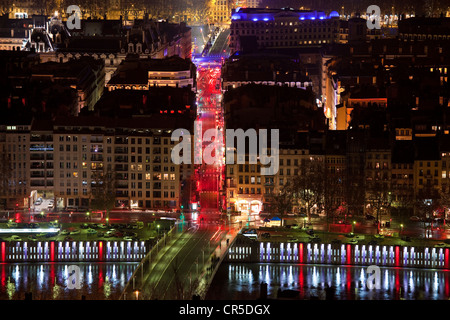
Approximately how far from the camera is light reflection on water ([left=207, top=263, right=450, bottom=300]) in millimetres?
56312

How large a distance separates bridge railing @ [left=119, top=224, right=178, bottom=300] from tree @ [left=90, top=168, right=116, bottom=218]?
385 centimetres

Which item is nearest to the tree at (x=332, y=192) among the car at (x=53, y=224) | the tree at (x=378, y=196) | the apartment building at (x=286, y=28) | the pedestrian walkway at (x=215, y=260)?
the tree at (x=378, y=196)

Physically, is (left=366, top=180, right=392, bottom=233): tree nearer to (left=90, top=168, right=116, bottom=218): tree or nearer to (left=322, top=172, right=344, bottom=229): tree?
(left=322, top=172, right=344, bottom=229): tree

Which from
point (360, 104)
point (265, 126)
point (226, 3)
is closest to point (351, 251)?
point (265, 126)

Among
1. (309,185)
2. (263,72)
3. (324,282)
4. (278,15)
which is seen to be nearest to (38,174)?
(309,185)

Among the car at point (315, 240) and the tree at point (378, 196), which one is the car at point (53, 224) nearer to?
the car at point (315, 240)

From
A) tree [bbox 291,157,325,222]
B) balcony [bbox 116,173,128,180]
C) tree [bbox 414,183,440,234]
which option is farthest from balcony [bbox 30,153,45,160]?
tree [bbox 414,183,440,234]

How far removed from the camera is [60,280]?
5844cm

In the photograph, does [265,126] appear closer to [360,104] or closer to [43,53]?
[360,104]

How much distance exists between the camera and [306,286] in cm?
5762

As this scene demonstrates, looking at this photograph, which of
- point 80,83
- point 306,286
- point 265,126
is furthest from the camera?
point 80,83

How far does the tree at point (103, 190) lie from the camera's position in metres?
66.0
